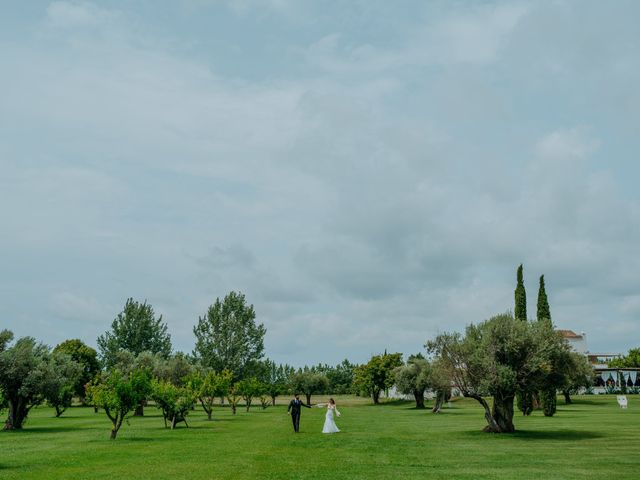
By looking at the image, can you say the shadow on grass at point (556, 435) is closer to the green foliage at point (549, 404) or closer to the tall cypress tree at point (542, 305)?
the green foliage at point (549, 404)

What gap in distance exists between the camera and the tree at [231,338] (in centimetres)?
11150

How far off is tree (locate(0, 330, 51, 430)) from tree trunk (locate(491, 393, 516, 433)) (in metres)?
33.7

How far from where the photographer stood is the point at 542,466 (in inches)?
882

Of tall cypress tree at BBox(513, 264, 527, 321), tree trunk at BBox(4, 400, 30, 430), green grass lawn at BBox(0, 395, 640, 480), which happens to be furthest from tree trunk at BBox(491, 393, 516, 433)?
tree trunk at BBox(4, 400, 30, 430)

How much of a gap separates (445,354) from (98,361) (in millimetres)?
94923

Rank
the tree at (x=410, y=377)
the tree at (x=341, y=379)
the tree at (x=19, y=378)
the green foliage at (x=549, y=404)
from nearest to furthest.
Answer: the tree at (x=19, y=378)
the green foliage at (x=549, y=404)
the tree at (x=410, y=377)
the tree at (x=341, y=379)

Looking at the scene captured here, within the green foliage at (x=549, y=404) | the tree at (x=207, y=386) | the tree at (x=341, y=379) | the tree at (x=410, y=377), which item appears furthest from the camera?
the tree at (x=341, y=379)

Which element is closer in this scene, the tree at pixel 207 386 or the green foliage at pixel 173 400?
the green foliage at pixel 173 400

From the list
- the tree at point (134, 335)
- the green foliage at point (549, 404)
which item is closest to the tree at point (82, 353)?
the tree at point (134, 335)

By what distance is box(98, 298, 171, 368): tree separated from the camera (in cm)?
12156

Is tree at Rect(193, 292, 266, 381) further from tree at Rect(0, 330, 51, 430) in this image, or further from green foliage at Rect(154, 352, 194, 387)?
tree at Rect(0, 330, 51, 430)

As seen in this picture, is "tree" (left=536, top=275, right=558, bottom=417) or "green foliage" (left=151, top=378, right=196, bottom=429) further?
"green foliage" (left=151, top=378, right=196, bottom=429)

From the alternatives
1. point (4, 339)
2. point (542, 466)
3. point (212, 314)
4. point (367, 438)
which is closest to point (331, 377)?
point (212, 314)

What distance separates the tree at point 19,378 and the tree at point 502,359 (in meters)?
30.9
